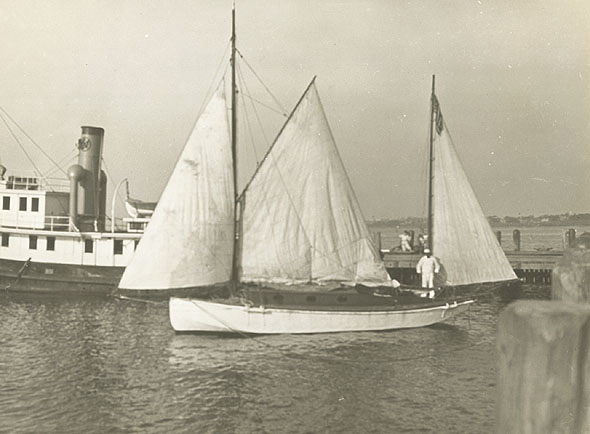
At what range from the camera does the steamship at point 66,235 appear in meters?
30.9

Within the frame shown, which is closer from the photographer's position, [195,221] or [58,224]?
[195,221]

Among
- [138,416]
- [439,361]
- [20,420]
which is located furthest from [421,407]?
[20,420]

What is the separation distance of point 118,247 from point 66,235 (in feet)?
9.53

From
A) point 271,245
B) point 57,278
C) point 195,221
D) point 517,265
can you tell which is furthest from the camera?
point 517,265

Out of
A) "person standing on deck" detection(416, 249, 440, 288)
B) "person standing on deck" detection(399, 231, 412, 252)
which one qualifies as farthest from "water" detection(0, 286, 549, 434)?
"person standing on deck" detection(399, 231, 412, 252)

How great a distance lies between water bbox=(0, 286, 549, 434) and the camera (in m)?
11.6

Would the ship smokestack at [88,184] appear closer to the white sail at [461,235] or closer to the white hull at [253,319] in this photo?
the white hull at [253,319]

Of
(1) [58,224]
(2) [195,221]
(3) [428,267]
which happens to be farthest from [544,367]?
(1) [58,224]

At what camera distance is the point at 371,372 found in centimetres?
1547

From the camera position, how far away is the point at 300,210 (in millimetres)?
21016

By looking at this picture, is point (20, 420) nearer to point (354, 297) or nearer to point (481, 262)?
point (354, 297)

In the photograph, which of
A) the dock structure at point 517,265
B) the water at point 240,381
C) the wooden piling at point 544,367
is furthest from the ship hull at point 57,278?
the wooden piling at point 544,367

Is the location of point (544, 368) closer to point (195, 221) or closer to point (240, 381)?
point (240, 381)

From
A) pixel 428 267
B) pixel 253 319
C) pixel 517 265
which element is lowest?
pixel 253 319
